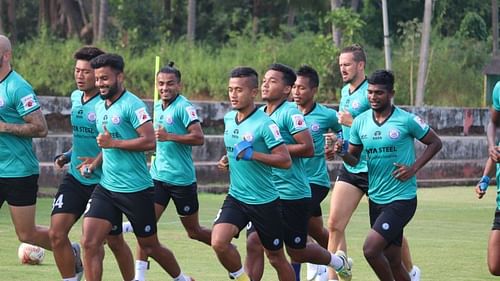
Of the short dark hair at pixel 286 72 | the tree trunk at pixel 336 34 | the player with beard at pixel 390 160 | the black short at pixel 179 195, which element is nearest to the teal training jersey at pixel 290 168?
the short dark hair at pixel 286 72

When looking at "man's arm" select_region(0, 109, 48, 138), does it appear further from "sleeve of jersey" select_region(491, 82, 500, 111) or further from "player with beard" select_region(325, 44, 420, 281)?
"sleeve of jersey" select_region(491, 82, 500, 111)

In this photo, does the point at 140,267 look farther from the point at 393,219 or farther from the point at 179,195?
the point at 393,219

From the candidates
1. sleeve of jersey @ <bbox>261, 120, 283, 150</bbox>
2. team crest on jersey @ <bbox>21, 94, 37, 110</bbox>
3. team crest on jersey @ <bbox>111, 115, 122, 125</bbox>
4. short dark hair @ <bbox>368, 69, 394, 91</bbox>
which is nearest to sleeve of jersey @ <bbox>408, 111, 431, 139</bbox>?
short dark hair @ <bbox>368, 69, 394, 91</bbox>

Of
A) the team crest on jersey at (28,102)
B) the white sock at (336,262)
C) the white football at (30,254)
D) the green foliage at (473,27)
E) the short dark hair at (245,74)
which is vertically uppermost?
the green foliage at (473,27)

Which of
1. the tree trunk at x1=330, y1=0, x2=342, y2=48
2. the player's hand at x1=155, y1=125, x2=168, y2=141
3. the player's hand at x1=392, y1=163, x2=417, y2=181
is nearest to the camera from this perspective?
the player's hand at x1=392, y1=163, x2=417, y2=181

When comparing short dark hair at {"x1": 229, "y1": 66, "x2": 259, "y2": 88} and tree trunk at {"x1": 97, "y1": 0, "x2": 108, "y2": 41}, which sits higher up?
tree trunk at {"x1": 97, "y1": 0, "x2": 108, "y2": 41}

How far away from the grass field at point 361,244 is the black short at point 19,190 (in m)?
1.45

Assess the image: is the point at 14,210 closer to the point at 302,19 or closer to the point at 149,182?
the point at 149,182

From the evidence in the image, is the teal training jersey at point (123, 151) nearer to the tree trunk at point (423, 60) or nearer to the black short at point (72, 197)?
the black short at point (72, 197)

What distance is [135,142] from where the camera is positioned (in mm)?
11047

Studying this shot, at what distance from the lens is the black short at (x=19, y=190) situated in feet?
38.3

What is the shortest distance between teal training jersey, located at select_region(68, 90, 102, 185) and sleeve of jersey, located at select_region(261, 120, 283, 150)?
1690 mm

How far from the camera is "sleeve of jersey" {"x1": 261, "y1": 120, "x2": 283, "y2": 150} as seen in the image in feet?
36.2

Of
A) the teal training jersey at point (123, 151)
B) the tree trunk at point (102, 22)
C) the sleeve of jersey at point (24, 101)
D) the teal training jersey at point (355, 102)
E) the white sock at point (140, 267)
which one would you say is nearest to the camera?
the teal training jersey at point (123, 151)
